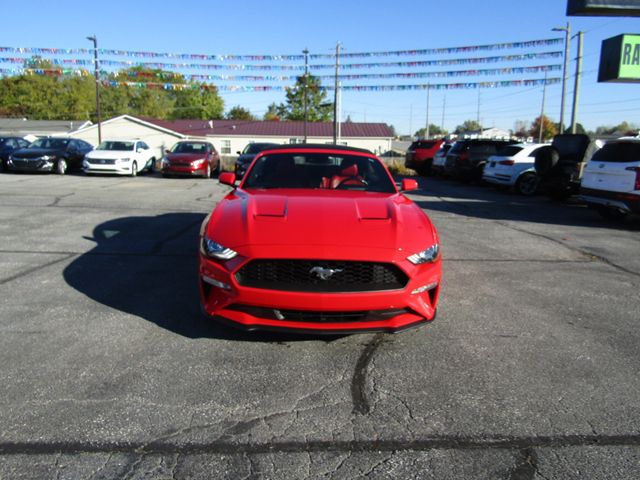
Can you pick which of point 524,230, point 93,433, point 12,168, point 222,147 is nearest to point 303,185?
point 93,433

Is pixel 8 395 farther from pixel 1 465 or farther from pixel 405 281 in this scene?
pixel 405 281

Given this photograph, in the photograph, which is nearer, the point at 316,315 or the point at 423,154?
the point at 316,315

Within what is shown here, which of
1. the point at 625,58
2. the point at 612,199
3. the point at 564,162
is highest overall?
the point at 625,58

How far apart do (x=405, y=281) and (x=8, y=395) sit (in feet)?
8.44

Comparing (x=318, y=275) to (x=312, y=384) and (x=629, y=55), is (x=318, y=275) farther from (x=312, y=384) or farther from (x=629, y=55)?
(x=629, y=55)

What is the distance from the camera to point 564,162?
12.8m

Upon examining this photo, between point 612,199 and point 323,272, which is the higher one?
point 612,199

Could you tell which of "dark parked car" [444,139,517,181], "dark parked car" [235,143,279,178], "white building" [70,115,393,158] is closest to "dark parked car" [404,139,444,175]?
"dark parked car" [444,139,517,181]

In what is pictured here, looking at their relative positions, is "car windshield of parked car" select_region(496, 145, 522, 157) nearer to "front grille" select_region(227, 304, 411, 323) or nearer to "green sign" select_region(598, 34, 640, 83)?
"green sign" select_region(598, 34, 640, 83)

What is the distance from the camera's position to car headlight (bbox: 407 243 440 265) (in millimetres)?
3523

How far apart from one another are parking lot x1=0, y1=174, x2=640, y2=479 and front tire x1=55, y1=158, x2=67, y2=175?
1594 centimetres

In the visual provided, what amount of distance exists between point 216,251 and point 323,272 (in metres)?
0.81

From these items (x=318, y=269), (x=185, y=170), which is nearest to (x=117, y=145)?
(x=185, y=170)

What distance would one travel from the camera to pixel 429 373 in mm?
3332
